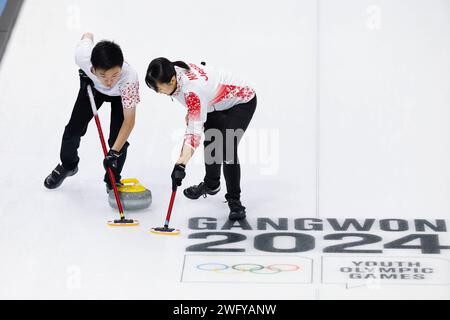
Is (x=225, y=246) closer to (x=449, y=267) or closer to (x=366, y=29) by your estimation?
(x=449, y=267)

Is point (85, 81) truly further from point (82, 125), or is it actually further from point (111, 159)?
point (111, 159)

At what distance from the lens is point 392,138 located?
26.6 ft

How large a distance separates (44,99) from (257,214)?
206cm

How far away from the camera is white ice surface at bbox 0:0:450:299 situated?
6660 mm

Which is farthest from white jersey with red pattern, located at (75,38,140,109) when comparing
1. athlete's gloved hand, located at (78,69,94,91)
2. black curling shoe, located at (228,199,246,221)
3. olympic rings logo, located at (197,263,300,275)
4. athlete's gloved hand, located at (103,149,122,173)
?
olympic rings logo, located at (197,263,300,275)

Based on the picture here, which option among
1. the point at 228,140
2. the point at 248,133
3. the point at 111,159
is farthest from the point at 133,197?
the point at 248,133

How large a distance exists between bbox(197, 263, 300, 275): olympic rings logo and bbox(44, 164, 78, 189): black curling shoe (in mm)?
1346

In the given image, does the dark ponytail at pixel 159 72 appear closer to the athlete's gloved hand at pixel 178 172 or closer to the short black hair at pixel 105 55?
the short black hair at pixel 105 55

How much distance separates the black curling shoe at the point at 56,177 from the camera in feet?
25.0

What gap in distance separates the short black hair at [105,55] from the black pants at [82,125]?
519 mm

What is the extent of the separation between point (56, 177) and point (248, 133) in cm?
133

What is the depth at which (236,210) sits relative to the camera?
7.26m

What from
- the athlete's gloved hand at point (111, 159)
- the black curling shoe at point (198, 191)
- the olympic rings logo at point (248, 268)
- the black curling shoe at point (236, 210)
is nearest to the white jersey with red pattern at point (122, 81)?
the athlete's gloved hand at point (111, 159)
